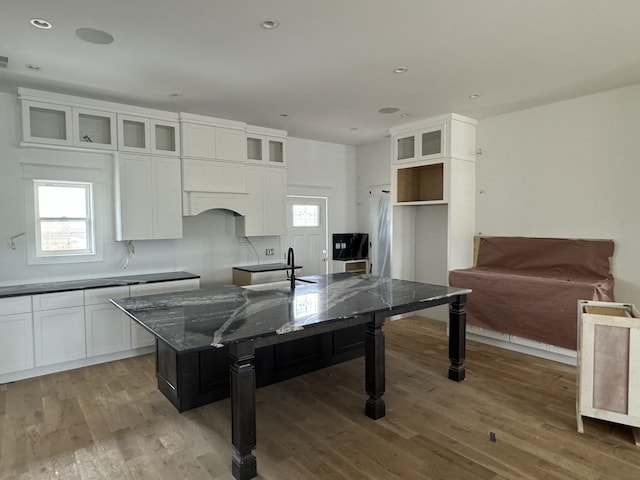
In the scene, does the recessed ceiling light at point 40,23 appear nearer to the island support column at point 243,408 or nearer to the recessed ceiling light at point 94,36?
the recessed ceiling light at point 94,36

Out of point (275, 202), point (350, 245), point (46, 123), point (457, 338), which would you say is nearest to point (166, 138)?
point (46, 123)

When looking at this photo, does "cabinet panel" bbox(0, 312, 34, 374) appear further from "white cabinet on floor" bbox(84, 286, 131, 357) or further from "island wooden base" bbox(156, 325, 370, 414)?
"island wooden base" bbox(156, 325, 370, 414)

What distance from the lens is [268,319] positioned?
250 centimetres

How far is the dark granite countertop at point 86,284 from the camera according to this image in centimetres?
374

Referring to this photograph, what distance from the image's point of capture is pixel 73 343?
3.93 metres

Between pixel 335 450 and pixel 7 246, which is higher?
pixel 7 246

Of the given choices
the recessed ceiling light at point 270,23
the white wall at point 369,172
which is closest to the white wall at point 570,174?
the white wall at point 369,172

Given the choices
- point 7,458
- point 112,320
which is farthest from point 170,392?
point 112,320

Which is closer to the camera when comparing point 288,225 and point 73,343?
point 73,343

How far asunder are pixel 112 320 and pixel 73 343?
399 mm

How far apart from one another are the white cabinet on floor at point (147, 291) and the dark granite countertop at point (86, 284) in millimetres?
57

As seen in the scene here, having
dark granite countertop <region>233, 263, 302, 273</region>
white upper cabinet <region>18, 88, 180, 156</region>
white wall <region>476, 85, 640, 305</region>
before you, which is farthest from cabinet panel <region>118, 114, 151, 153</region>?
white wall <region>476, 85, 640, 305</region>

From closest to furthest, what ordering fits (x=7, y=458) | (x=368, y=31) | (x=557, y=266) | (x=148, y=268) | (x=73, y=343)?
(x=7, y=458)
(x=368, y=31)
(x=73, y=343)
(x=557, y=266)
(x=148, y=268)

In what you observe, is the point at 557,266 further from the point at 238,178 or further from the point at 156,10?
the point at 156,10
